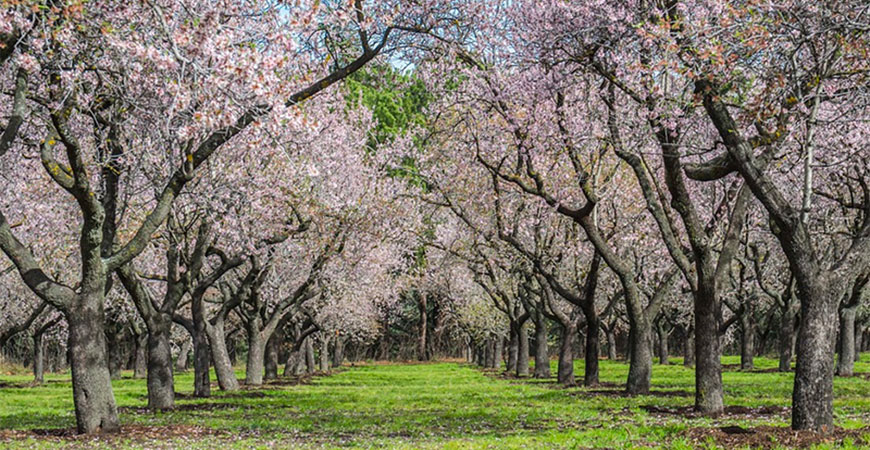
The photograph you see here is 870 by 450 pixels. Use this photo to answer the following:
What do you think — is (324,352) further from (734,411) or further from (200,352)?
(734,411)

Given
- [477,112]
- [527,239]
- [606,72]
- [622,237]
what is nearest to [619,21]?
[606,72]

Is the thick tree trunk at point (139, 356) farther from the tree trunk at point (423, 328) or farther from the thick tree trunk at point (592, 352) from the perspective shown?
the thick tree trunk at point (592, 352)

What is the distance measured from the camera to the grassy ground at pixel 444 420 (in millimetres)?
14328

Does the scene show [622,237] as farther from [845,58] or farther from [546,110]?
[845,58]

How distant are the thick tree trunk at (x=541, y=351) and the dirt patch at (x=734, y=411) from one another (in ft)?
66.7

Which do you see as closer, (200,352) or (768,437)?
(768,437)

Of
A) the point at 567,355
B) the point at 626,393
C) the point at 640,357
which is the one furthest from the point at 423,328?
the point at 640,357

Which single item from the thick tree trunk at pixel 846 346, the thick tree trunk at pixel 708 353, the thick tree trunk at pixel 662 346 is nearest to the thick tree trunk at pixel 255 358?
the thick tree trunk at pixel 708 353

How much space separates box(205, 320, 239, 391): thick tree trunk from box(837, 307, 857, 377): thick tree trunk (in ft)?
84.3

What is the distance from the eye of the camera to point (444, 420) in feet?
→ 63.0

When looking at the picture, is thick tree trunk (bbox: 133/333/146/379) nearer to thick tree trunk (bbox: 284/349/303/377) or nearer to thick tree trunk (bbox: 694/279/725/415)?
thick tree trunk (bbox: 284/349/303/377)

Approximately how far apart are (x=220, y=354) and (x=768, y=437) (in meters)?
24.1

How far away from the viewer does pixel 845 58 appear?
1364cm

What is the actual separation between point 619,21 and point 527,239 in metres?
20.5
